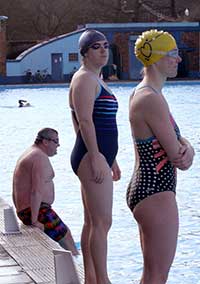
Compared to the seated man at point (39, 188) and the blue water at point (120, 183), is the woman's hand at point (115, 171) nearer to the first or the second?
the seated man at point (39, 188)

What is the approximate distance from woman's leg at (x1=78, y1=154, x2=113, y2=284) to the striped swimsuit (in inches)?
3.1

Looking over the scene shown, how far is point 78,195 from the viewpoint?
1182 centimetres

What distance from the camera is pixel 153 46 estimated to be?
3959 millimetres

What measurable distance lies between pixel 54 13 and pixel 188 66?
12783 millimetres

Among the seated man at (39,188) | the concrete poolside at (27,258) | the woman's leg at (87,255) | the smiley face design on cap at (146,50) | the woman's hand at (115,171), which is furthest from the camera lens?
the seated man at (39,188)

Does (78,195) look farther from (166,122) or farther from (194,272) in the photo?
(166,122)

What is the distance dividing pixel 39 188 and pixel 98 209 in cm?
191

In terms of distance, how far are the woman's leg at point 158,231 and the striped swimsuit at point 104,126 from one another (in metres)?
0.76

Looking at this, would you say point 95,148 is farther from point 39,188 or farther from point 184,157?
point 39,188

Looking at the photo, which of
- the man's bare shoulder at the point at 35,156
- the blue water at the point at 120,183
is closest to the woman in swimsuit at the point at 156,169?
the man's bare shoulder at the point at 35,156

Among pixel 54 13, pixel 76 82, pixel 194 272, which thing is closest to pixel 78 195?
pixel 194 272

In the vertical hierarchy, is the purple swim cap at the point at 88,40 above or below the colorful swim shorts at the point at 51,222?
above

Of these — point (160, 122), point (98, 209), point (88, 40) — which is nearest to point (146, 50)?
point (160, 122)

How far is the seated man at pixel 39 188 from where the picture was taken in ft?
20.8
